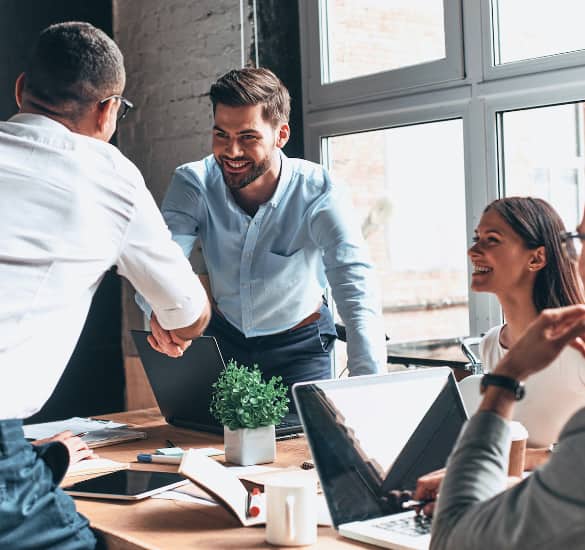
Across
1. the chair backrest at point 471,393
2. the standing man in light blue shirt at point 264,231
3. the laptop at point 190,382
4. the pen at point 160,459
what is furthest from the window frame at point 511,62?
the pen at point 160,459

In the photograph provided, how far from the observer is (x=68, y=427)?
100 inches

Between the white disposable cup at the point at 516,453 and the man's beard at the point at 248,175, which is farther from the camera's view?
the man's beard at the point at 248,175

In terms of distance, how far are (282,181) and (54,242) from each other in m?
1.38

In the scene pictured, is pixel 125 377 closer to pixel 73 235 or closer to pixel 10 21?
pixel 10 21

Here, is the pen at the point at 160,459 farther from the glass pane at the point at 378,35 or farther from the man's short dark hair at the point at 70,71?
the glass pane at the point at 378,35

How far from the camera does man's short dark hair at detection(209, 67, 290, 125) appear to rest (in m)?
2.78

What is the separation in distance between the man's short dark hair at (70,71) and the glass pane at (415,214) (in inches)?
75.5

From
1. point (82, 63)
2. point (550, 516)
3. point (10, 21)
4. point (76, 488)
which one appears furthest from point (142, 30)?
point (550, 516)

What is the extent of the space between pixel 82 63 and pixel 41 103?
11cm

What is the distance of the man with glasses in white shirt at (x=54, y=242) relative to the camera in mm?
1537

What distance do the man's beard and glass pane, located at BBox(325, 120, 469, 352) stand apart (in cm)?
95

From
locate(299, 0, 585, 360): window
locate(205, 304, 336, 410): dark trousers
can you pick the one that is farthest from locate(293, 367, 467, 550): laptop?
locate(299, 0, 585, 360): window

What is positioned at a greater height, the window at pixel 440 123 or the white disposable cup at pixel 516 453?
the window at pixel 440 123

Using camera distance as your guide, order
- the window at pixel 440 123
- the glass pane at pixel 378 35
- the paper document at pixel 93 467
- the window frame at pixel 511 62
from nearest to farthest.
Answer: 1. the paper document at pixel 93 467
2. the window frame at pixel 511 62
3. the window at pixel 440 123
4. the glass pane at pixel 378 35
